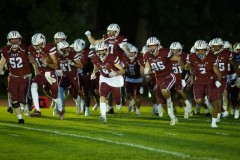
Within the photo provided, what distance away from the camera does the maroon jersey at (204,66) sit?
17000 millimetres

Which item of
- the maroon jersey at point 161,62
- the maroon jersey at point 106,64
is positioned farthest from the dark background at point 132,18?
the maroon jersey at point 161,62

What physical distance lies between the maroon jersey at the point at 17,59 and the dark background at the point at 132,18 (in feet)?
54.3

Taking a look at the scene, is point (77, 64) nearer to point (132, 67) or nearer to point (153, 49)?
point (132, 67)

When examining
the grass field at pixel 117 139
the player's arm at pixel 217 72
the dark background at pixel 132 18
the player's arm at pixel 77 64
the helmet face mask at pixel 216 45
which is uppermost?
the dark background at pixel 132 18

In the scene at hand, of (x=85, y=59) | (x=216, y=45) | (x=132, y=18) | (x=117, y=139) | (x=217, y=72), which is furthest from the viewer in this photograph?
(x=132, y=18)

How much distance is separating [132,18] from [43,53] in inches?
876

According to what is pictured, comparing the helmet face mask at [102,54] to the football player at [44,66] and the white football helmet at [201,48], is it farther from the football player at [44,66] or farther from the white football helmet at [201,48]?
the white football helmet at [201,48]

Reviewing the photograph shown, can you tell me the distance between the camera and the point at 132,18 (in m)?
40.1

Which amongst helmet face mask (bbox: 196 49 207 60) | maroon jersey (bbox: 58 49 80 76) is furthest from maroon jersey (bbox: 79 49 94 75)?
helmet face mask (bbox: 196 49 207 60)

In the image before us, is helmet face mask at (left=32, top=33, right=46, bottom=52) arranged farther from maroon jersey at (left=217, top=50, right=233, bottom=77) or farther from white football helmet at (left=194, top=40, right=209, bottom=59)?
maroon jersey at (left=217, top=50, right=233, bottom=77)

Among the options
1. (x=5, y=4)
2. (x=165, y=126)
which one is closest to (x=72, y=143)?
(x=165, y=126)

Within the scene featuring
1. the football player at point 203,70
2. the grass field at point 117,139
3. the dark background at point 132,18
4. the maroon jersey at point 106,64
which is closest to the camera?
the grass field at point 117,139

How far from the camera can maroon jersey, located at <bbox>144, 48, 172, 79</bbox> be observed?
17.0 meters

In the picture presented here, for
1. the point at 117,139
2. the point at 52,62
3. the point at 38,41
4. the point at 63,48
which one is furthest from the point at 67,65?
the point at 117,139
